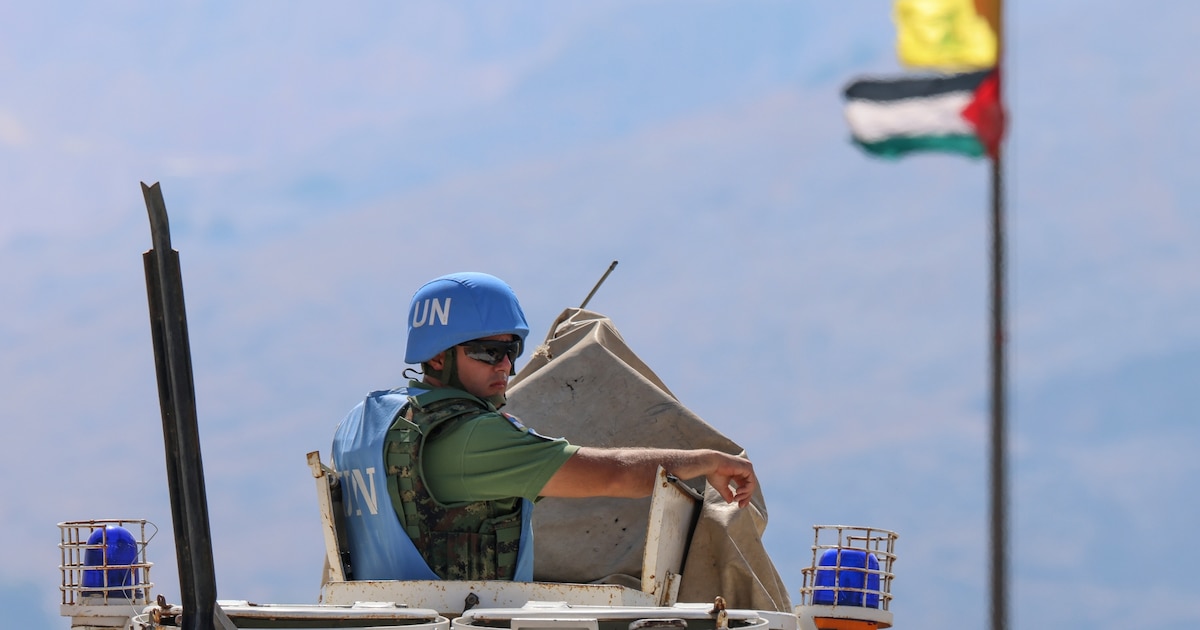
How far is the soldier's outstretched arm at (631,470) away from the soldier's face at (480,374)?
2.01 feet

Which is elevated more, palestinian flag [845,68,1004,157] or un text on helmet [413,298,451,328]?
palestinian flag [845,68,1004,157]

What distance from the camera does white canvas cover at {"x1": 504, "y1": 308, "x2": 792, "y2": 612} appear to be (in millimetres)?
8500

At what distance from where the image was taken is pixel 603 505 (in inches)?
347

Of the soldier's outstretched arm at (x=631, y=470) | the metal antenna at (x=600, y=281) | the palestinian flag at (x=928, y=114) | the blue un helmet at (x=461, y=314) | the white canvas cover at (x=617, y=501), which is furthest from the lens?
the metal antenna at (x=600, y=281)

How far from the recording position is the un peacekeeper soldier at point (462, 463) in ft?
20.0

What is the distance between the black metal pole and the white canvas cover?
129 inches

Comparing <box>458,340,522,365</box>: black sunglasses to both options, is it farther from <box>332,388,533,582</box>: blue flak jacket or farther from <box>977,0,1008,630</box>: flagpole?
<box>977,0,1008,630</box>: flagpole

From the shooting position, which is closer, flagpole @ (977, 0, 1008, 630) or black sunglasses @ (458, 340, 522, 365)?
flagpole @ (977, 0, 1008, 630)

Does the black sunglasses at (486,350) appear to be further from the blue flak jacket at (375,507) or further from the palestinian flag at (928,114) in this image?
the palestinian flag at (928,114)

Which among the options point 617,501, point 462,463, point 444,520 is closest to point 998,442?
point 462,463

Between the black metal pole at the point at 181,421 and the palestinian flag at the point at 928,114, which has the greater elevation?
the palestinian flag at the point at 928,114

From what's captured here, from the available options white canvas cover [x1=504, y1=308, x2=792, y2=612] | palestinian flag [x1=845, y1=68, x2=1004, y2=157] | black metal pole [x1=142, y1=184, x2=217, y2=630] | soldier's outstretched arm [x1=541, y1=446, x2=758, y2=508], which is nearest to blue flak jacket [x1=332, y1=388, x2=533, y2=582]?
soldier's outstretched arm [x1=541, y1=446, x2=758, y2=508]

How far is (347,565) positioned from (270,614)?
1.26m

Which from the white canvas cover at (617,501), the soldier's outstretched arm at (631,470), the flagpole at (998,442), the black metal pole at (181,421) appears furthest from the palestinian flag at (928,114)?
the white canvas cover at (617,501)
